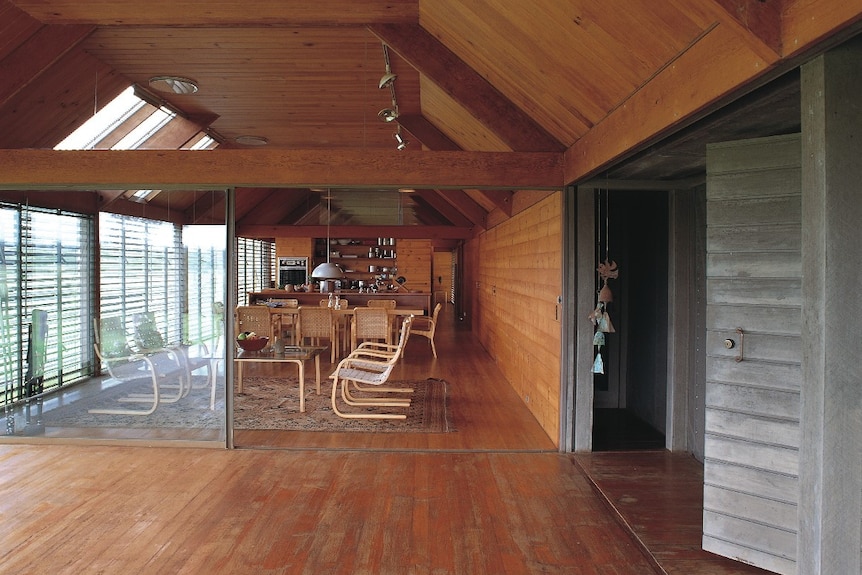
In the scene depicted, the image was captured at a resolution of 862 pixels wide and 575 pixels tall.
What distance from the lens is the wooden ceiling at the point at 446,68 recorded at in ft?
7.25

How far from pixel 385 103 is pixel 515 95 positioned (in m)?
2.48

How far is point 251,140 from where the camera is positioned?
25.5ft

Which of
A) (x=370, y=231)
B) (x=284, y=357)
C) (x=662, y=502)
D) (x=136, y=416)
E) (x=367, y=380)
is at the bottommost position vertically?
(x=662, y=502)

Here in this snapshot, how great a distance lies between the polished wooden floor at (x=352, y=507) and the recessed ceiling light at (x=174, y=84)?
10.8 ft

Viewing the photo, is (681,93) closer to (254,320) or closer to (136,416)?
(136,416)

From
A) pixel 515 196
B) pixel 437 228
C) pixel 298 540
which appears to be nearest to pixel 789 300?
pixel 298 540

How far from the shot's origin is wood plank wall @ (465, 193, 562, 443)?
475 cm

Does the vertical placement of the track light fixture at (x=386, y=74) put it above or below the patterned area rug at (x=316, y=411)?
above

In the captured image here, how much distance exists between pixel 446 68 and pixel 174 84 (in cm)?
279

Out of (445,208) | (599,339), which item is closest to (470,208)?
(445,208)

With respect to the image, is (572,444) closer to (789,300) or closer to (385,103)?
(789,300)

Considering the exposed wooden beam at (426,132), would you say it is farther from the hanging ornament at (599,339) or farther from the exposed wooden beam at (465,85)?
the hanging ornament at (599,339)

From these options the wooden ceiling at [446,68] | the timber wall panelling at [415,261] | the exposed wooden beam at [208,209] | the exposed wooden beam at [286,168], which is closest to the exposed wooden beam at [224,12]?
the wooden ceiling at [446,68]

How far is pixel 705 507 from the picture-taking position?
291 cm
